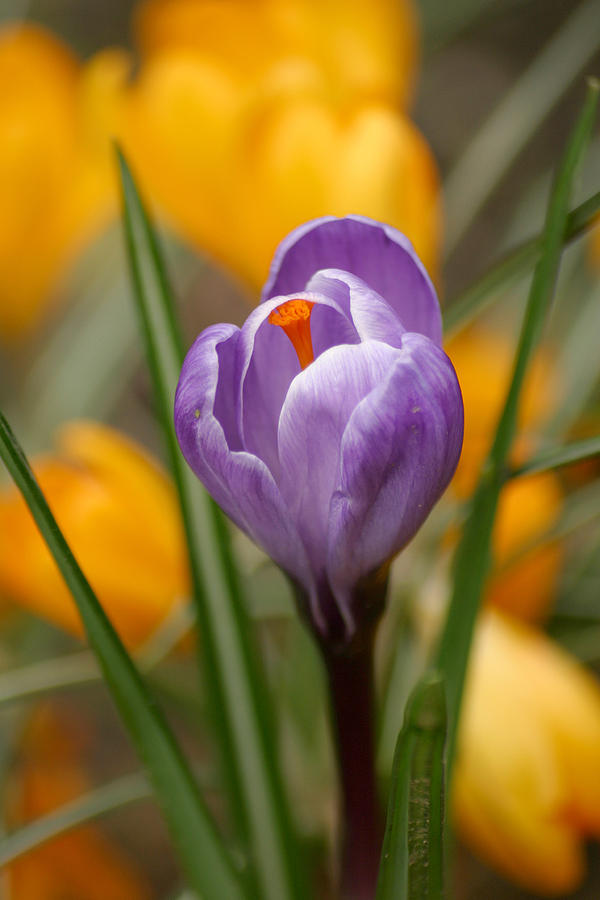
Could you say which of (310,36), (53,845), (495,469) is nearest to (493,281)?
(495,469)

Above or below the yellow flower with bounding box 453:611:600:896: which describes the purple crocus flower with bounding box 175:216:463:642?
above

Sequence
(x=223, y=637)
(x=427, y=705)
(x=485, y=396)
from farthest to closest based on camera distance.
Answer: (x=485, y=396) → (x=223, y=637) → (x=427, y=705)

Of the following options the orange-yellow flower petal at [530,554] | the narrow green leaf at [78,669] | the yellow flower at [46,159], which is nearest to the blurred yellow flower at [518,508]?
the orange-yellow flower petal at [530,554]

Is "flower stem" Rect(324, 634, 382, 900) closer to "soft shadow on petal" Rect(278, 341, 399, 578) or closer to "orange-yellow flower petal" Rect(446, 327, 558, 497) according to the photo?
"soft shadow on petal" Rect(278, 341, 399, 578)

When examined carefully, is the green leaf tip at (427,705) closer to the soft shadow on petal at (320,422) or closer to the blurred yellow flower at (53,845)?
the soft shadow on petal at (320,422)

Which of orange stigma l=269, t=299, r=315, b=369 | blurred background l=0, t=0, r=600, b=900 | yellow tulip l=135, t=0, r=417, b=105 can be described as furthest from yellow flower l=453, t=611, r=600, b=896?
yellow tulip l=135, t=0, r=417, b=105

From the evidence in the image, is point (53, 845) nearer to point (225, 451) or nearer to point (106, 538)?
point (106, 538)
